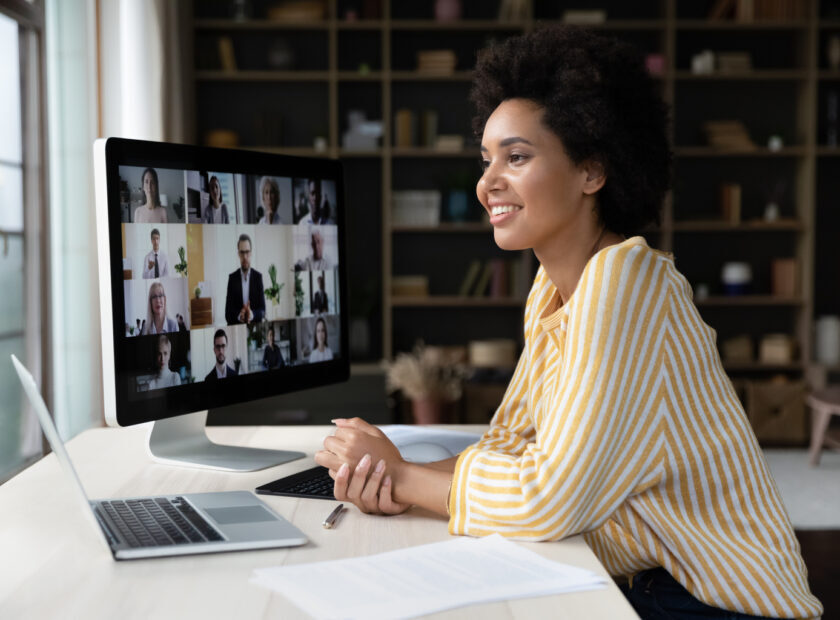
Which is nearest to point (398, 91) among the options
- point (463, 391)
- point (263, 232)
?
point (463, 391)

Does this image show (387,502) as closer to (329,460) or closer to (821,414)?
(329,460)

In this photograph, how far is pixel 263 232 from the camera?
145 centimetres

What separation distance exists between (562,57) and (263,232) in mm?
551

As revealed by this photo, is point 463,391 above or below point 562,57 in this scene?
below

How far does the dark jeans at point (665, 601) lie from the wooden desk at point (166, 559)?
0.18 meters

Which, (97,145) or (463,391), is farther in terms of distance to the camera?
(463,391)

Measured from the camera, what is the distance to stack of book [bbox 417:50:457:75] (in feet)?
16.1

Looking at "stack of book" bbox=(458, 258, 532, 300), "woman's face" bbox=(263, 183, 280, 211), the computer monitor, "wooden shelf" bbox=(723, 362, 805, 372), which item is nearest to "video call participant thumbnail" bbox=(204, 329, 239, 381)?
the computer monitor

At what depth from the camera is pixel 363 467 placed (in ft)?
3.67

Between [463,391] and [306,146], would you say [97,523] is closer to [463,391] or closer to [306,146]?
[463,391]

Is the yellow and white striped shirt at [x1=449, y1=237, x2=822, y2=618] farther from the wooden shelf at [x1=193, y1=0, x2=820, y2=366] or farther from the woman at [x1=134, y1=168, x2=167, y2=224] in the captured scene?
the wooden shelf at [x1=193, y1=0, x2=820, y2=366]

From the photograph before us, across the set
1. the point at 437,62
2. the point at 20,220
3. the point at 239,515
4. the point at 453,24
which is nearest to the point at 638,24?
the point at 453,24

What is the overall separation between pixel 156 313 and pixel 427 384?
3294 mm

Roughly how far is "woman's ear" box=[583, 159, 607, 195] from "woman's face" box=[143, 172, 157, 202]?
61 centimetres
